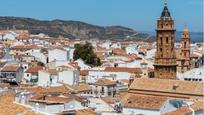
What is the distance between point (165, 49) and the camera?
144 ft

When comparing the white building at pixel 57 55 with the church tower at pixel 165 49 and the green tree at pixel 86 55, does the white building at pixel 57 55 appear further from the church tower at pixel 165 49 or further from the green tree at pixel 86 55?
the church tower at pixel 165 49

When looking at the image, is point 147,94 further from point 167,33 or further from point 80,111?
point 80,111

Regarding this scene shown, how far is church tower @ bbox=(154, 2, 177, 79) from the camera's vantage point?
42906 mm

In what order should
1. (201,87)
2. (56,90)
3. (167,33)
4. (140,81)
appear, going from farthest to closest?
(167,33), (56,90), (140,81), (201,87)

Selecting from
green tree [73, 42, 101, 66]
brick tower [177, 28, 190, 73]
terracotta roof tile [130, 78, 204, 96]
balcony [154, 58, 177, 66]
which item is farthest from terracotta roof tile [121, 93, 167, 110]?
green tree [73, 42, 101, 66]

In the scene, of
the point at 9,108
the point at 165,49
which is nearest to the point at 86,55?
the point at 165,49

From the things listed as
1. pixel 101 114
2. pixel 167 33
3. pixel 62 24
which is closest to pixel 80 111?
pixel 101 114

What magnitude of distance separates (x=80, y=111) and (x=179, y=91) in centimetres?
1391

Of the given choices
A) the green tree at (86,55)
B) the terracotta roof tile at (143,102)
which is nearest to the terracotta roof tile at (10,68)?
the green tree at (86,55)

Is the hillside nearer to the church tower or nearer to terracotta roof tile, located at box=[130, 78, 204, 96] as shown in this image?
the church tower

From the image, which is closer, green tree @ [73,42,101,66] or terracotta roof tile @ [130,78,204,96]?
terracotta roof tile @ [130,78,204,96]

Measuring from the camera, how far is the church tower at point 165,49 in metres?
42.9

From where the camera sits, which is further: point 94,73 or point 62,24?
point 62,24

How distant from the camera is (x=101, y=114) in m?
22.6
